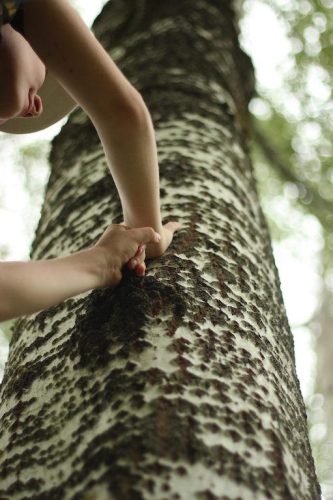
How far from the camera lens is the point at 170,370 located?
2.53ft

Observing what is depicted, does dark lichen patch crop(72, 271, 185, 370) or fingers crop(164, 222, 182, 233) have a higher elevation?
fingers crop(164, 222, 182, 233)

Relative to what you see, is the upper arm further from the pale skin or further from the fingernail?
the fingernail

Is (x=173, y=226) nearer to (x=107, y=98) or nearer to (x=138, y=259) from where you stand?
(x=138, y=259)

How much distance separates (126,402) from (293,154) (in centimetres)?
473

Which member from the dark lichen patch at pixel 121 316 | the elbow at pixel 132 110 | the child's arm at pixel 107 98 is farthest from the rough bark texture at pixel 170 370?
the elbow at pixel 132 110

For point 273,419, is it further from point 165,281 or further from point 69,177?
point 69,177

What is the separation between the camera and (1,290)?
736mm

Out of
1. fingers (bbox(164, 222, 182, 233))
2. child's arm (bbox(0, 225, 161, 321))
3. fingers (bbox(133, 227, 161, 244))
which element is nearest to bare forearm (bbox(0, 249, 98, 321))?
child's arm (bbox(0, 225, 161, 321))

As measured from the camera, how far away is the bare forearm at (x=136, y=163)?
1032mm

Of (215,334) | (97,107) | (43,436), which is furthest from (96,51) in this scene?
(43,436)

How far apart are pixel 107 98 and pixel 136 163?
139 millimetres

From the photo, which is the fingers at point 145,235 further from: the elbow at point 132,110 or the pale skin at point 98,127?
the elbow at point 132,110

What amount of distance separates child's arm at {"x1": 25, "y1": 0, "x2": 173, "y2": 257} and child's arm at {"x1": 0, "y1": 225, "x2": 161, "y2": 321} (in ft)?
0.23

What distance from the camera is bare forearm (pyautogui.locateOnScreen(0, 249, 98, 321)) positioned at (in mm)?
750
